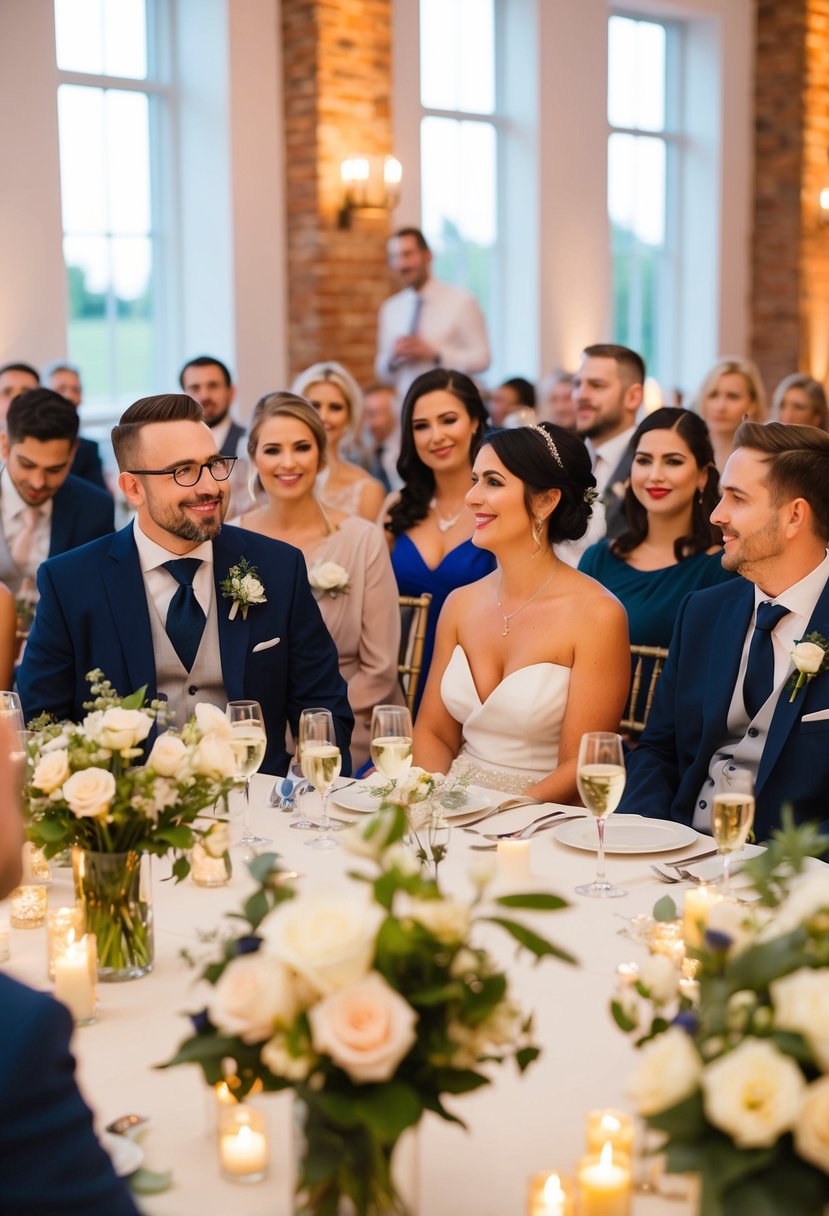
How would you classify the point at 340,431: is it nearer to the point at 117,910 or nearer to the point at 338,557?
the point at 338,557

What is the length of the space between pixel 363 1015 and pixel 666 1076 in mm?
239

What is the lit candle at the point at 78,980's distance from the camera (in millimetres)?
1810

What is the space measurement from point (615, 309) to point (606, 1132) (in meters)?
10.5

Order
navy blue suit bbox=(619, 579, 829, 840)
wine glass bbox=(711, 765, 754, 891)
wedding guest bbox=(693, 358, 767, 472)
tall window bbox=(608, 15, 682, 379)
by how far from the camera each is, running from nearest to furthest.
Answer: wine glass bbox=(711, 765, 754, 891) < navy blue suit bbox=(619, 579, 829, 840) < wedding guest bbox=(693, 358, 767, 472) < tall window bbox=(608, 15, 682, 379)

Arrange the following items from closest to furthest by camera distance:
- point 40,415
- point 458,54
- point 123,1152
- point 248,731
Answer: point 123,1152, point 248,731, point 40,415, point 458,54

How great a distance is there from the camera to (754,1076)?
107 cm

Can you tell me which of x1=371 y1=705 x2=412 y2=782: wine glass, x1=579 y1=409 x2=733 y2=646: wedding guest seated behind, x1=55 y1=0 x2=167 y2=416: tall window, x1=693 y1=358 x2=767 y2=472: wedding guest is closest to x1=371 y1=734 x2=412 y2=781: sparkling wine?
x1=371 y1=705 x2=412 y2=782: wine glass

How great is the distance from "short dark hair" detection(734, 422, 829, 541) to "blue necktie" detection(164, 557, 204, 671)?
53.0 inches

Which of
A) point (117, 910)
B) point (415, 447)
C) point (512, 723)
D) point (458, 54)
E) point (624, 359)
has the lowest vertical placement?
point (512, 723)

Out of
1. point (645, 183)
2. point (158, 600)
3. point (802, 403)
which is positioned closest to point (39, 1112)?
point (158, 600)

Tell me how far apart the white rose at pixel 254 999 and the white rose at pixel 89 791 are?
76 centimetres

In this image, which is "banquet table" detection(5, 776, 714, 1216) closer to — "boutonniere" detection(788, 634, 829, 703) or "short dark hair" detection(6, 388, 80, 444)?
"boutonniere" detection(788, 634, 829, 703)

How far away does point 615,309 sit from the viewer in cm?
1138

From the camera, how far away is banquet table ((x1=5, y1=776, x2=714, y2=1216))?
146 cm
